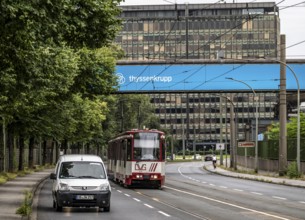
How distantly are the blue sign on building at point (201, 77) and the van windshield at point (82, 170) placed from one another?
3668 cm

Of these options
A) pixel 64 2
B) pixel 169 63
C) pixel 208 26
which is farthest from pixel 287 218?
pixel 208 26

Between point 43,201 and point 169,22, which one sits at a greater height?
point 169,22

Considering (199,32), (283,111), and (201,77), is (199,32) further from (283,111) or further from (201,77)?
(283,111)

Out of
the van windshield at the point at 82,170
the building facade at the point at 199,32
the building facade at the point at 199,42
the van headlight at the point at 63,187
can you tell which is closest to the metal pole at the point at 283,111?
the van windshield at the point at 82,170

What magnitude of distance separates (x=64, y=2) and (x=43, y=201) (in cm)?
1275

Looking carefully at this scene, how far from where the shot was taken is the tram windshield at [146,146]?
36.3 m

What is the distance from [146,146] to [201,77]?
23.8 meters

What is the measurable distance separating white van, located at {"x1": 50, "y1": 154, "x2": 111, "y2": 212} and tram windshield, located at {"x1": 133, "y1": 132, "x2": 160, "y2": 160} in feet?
46.6

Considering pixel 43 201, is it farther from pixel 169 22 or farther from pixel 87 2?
pixel 169 22

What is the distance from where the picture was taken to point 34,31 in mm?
14898

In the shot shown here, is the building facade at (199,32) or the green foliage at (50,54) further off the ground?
the building facade at (199,32)

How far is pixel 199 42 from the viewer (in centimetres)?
17950

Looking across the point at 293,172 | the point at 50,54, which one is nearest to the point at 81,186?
the point at 50,54

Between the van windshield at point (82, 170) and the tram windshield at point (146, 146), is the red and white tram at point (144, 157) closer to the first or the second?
the tram windshield at point (146, 146)
